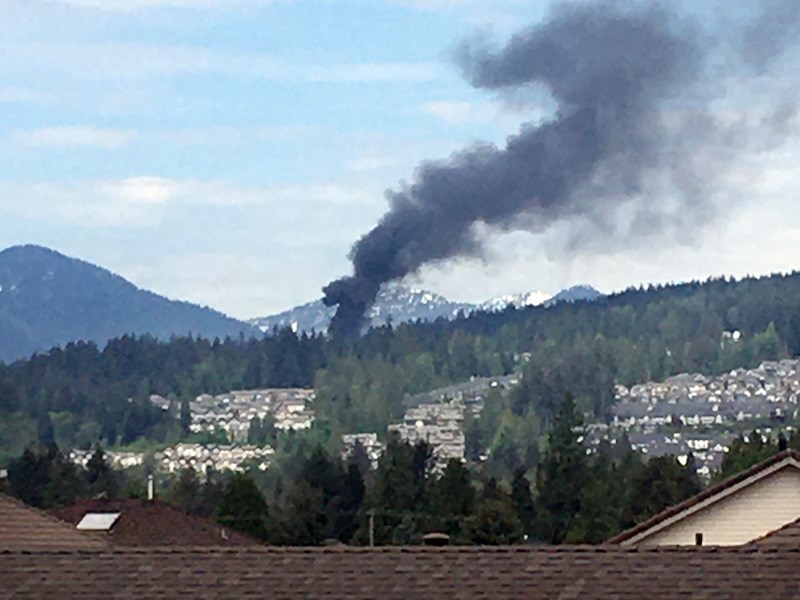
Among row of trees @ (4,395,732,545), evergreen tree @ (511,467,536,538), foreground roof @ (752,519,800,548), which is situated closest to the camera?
foreground roof @ (752,519,800,548)

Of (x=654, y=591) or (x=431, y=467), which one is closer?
(x=654, y=591)

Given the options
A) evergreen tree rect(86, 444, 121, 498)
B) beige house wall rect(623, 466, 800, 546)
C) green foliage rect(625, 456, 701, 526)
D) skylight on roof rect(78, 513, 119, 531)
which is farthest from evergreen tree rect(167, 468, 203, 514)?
beige house wall rect(623, 466, 800, 546)

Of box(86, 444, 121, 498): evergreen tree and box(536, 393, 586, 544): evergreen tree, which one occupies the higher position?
box(86, 444, 121, 498): evergreen tree

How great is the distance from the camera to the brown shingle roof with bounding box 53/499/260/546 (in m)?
52.6

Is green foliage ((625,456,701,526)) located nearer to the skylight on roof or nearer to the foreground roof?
the skylight on roof

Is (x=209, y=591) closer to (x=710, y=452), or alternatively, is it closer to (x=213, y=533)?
(x=213, y=533)

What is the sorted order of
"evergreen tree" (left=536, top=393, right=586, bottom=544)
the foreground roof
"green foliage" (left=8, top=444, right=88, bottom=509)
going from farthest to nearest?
1. "green foliage" (left=8, top=444, right=88, bottom=509)
2. "evergreen tree" (left=536, top=393, right=586, bottom=544)
3. the foreground roof

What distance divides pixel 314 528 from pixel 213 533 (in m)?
26.4

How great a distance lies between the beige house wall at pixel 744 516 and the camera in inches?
1395

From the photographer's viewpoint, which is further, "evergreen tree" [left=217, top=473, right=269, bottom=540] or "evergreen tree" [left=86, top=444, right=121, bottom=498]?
"evergreen tree" [left=86, top=444, right=121, bottom=498]

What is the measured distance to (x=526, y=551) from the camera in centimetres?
2150

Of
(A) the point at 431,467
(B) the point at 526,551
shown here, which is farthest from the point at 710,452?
(B) the point at 526,551

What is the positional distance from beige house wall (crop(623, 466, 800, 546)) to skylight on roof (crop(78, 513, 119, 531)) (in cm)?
1894

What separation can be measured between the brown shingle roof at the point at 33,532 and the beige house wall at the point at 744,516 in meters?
8.42
